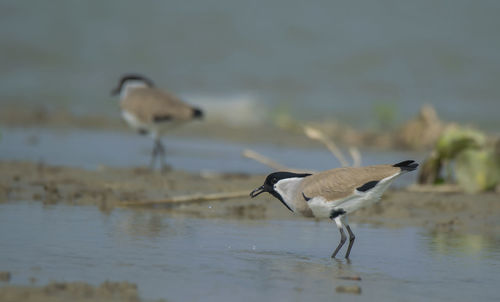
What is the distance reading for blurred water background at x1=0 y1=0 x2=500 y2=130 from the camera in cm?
2319

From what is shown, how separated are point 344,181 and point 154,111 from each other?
6.55 metres

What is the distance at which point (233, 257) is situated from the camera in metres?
6.96

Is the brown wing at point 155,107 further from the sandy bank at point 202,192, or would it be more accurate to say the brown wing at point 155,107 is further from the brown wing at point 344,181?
the brown wing at point 344,181

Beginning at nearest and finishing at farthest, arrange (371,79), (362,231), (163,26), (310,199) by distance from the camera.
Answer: (310,199) < (362,231) < (371,79) < (163,26)

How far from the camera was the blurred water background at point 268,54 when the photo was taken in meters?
23.2

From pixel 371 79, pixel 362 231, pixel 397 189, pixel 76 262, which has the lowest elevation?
pixel 76 262

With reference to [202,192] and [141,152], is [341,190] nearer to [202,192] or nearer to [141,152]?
[202,192]

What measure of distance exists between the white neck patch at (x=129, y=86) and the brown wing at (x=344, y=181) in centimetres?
719

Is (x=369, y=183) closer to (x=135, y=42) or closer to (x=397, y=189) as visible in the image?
(x=397, y=189)

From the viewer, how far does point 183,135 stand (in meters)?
18.4

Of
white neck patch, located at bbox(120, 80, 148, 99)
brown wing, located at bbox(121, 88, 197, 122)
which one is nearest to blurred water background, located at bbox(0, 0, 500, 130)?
white neck patch, located at bbox(120, 80, 148, 99)

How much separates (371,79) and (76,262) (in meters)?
20.6

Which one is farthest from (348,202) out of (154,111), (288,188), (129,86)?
(129,86)

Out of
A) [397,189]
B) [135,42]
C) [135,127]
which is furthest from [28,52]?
[397,189]
